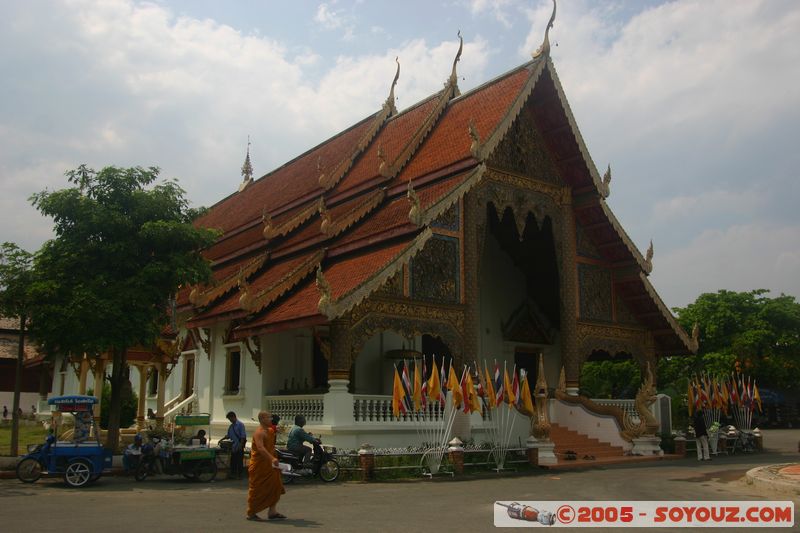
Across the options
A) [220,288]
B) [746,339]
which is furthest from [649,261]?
[746,339]

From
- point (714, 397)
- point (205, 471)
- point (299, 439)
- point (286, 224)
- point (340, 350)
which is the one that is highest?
point (286, 224)

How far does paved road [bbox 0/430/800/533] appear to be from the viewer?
770cm

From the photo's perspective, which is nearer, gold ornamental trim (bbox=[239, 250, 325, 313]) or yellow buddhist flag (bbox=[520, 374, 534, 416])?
yellow buddhist flag (bbox=[520, 374, 534, 416])

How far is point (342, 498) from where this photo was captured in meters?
10.0

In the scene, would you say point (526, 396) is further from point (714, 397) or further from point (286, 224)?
point (286, 224)

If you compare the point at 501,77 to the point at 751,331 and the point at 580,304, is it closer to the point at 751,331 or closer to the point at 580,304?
Result: the point at 580,304

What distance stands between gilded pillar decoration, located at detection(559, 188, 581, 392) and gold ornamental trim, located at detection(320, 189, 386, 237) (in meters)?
4.57

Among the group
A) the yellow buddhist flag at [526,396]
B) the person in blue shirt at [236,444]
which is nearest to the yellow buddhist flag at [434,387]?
the yellow buddhist flag at [526,396]

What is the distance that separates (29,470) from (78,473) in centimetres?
82

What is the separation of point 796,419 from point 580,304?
93.1 feet

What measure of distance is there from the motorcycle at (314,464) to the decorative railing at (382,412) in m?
1.85

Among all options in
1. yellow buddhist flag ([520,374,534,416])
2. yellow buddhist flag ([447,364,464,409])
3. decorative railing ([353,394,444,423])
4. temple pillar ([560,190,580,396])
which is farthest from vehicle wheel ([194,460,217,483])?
temple pillar ([560,190,580,396])

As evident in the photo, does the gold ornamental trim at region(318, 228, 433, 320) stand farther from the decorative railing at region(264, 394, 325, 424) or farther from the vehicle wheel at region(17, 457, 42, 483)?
the vehicle wheel at region(17, 457, 42, 483)

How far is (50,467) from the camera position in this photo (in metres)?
11.2
